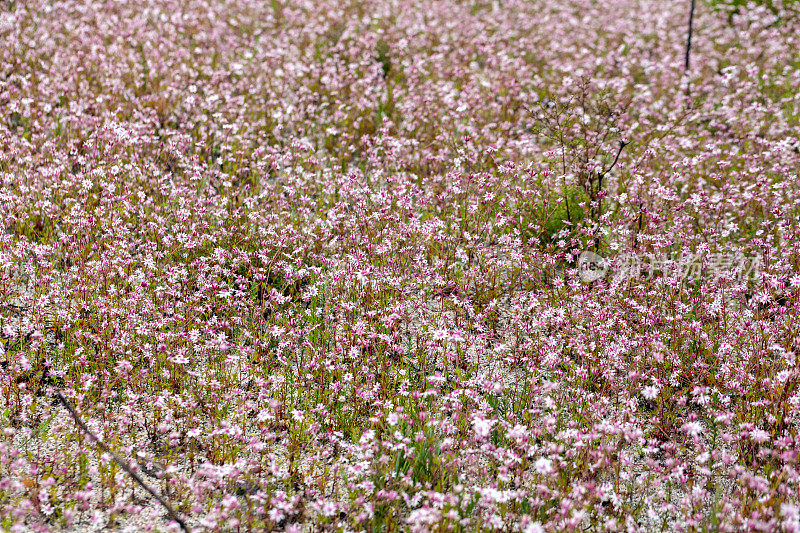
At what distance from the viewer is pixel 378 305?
5.38 metres

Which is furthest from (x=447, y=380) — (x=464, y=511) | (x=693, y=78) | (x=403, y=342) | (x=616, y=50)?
(x=616, y=50)

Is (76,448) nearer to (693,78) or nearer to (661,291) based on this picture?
(661,291)

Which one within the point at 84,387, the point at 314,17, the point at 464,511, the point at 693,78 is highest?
the point at 314,17

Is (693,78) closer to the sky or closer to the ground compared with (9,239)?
closer to the sky

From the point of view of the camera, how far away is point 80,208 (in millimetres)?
6098

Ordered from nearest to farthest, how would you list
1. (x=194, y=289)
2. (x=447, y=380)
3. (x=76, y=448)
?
1. (x=76, y=448)
2. (x=447, y=380)
3. (x=194, y=289)

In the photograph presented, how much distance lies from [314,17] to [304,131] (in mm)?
4459

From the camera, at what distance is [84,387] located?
13.4 ft

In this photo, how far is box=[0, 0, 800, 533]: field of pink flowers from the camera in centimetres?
374

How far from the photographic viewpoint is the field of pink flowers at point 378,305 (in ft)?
12.3

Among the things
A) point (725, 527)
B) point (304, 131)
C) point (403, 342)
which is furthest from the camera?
point (304, 131)

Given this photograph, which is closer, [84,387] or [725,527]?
[725,527]

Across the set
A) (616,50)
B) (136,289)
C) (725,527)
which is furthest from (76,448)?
(616,50)

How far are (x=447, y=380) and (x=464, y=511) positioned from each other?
4.48 ft
